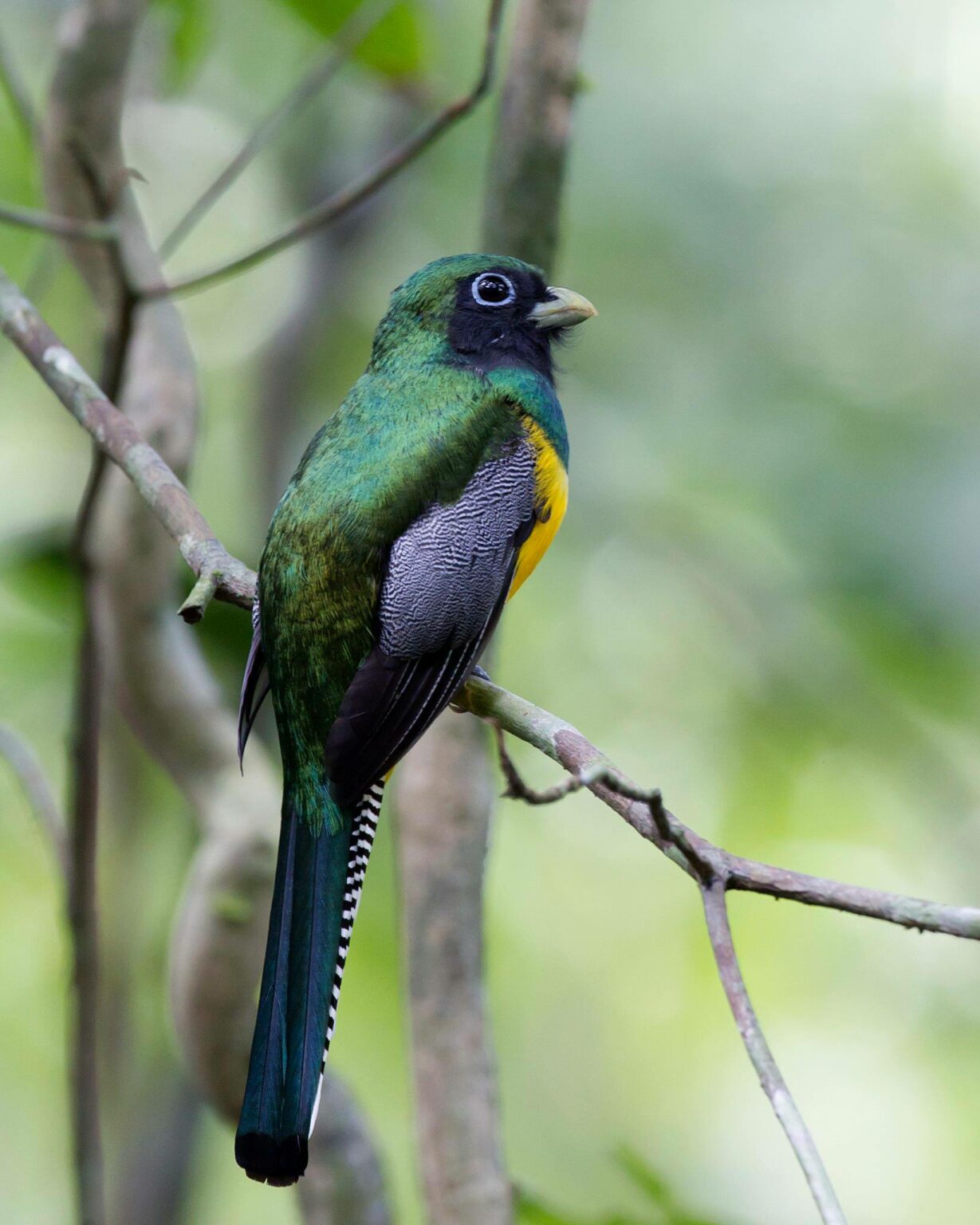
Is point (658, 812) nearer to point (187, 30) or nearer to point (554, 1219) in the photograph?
point (554, 1219)

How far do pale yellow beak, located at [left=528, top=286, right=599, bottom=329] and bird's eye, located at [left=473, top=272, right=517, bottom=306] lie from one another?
71mm

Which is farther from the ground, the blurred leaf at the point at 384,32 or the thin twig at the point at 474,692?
the blurred leaf at the point at 384,32

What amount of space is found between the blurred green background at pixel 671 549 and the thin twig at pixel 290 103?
1001 mm

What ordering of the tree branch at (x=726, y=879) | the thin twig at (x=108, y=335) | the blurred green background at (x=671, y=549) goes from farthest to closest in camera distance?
the blurred green background at (x=671, y=549), the thin twig at (x=108, y=335), the tree branch at (x=726, y=879)

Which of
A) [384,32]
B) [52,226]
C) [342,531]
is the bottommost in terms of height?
[342,531]

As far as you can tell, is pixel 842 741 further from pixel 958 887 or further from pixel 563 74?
pixel 563 74

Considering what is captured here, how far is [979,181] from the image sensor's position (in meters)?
6.08

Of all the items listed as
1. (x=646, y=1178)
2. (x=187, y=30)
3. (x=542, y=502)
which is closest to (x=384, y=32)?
(x=187, y=30)

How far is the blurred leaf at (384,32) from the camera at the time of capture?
11.5 feet

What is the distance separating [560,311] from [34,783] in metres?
1.63

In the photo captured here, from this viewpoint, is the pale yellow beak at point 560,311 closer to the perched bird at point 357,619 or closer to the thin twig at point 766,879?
the perched bird at point 357,619

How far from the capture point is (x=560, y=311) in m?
3.35

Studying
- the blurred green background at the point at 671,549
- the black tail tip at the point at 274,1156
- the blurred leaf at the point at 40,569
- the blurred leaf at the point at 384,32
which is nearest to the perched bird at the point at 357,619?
the black tail tip at the point at 274,1156

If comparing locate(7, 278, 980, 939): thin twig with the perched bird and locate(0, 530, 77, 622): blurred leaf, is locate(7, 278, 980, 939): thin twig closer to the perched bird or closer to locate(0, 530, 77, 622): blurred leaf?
the perched bird
